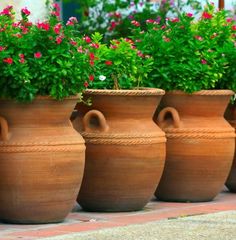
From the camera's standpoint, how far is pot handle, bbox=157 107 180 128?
934 centimetres

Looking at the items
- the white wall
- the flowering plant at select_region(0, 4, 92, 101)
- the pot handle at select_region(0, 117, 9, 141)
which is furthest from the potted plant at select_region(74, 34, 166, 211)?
the white wall

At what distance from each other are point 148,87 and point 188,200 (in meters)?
1.11

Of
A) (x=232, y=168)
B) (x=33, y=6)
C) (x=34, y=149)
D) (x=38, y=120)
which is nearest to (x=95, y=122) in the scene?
(x=38, y=120)

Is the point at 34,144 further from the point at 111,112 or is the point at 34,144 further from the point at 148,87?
the point at 148,87

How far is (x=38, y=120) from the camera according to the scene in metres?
7.97

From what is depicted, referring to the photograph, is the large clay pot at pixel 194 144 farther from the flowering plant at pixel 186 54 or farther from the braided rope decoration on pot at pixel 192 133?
the flowering plant at pixel 186 54

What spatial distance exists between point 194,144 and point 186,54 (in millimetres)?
812

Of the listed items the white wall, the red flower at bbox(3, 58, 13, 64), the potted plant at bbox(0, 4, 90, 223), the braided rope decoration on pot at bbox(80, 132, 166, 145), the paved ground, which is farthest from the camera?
the white wall

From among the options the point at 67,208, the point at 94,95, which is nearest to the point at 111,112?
the point at 94,95

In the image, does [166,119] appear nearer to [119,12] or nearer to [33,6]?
[33,6]

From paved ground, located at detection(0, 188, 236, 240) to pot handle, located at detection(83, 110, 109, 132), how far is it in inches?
27.9

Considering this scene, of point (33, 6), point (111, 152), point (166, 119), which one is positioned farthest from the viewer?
point (33, 6)

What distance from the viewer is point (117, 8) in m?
13.0

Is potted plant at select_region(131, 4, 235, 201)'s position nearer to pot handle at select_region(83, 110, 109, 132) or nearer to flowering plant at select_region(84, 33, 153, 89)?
flowering plant at select_region(84, 33, 153, 89)
